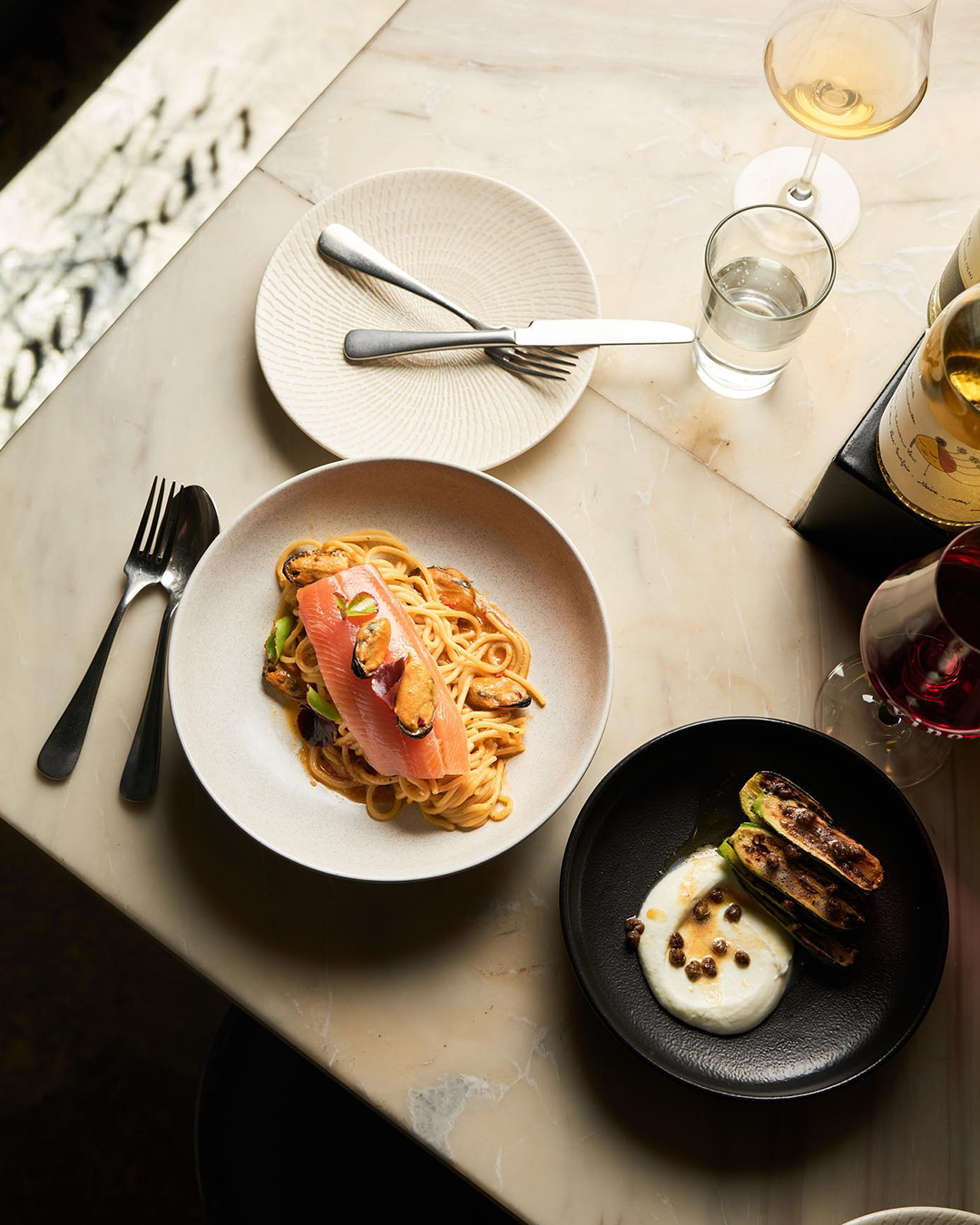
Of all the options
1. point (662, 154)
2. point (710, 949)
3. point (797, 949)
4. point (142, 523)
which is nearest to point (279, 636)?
point (142, 523)

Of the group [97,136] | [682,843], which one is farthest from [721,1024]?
[97,136]

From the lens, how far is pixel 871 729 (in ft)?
5.22

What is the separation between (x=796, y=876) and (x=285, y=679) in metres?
0.78

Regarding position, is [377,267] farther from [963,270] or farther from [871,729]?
[871,729]

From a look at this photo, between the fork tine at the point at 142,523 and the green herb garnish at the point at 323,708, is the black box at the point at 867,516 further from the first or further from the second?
the fork tine at the point at 142,523

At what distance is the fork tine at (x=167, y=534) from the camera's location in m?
1.63

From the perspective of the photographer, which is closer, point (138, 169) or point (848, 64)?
point (848, 64)

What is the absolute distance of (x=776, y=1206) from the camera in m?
1.42

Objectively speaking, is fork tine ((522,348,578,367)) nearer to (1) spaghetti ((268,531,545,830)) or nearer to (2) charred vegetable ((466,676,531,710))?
(1) spaghetti ((268,531,545,830))

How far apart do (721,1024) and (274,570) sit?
913mm

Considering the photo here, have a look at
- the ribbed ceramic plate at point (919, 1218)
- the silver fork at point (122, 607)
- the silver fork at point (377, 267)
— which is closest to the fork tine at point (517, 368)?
the silver fork at point (377, 267)

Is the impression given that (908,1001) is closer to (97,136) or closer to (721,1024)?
(721,1024)

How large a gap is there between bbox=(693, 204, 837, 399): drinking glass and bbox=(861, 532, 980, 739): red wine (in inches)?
16.9

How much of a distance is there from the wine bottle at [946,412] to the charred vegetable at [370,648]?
0.73 m
